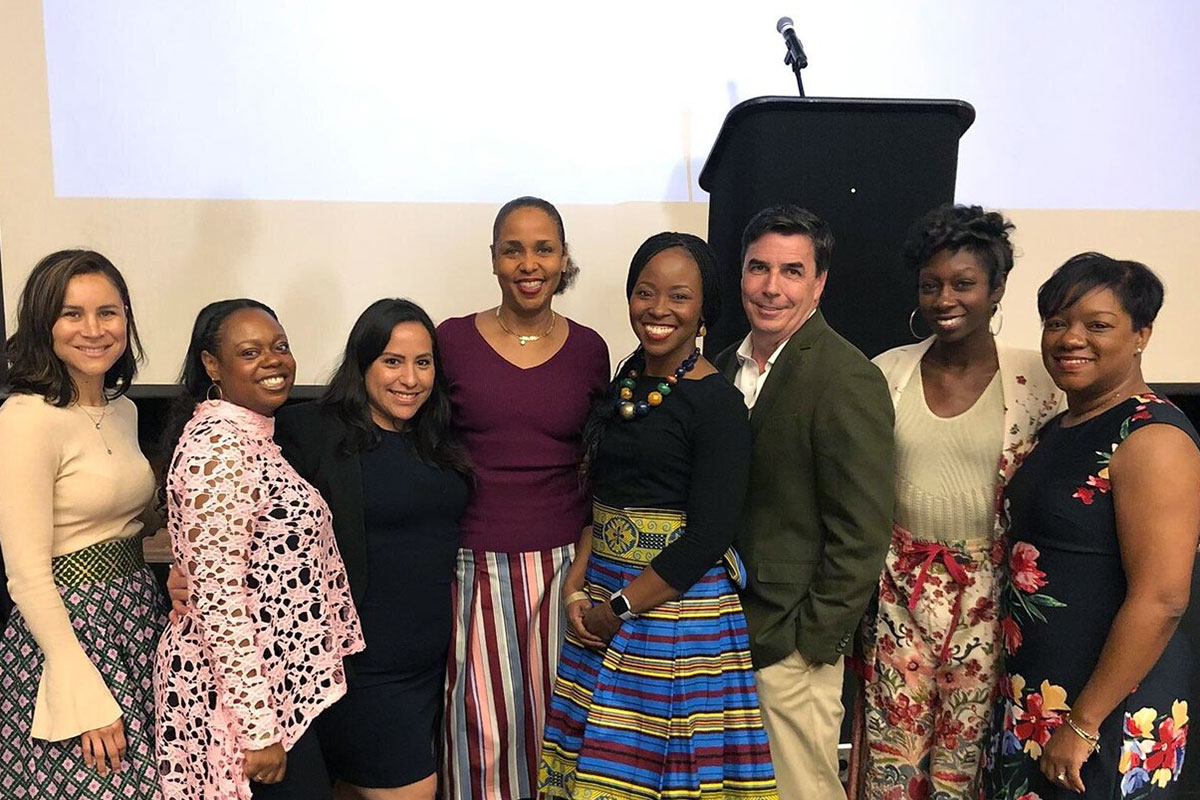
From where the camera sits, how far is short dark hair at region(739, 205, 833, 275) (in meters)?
1.40

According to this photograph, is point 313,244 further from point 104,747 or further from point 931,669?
point 931,669

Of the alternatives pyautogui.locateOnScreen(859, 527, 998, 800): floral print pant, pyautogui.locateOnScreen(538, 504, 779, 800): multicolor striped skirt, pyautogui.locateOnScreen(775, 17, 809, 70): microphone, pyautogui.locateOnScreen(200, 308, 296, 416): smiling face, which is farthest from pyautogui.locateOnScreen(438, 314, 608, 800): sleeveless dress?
pyautogui.locateOnScreen(775, 17, 809, 70): microphone

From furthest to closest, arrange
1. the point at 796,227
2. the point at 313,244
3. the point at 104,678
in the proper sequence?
the point at 313,244
the point at 796,227
the point at 104,678

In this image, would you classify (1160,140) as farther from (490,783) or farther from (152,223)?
(152,223)

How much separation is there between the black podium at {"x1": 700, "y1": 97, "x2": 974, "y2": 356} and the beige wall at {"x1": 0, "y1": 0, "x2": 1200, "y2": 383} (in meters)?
0.75

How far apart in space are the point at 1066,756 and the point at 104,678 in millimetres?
1707

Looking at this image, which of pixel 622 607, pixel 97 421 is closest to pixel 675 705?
pixel 622 607

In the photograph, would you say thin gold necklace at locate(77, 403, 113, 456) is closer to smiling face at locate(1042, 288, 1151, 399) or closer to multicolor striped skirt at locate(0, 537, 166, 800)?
A: multicolor striped skirt at locate(0, 537, 166, 800)


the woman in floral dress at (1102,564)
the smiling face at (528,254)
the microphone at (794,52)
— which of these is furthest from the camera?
the microphone at (794,52)

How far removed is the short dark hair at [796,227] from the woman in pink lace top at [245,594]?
956 millimetres

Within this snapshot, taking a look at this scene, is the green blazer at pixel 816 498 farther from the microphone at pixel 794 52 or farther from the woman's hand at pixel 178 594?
the woman's hand at pixel 178 594

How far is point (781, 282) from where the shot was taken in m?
1.40

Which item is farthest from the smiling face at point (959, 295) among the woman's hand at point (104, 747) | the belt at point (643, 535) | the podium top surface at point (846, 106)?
the woman's hand at point (104, 747)

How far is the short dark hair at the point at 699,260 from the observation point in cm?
137
